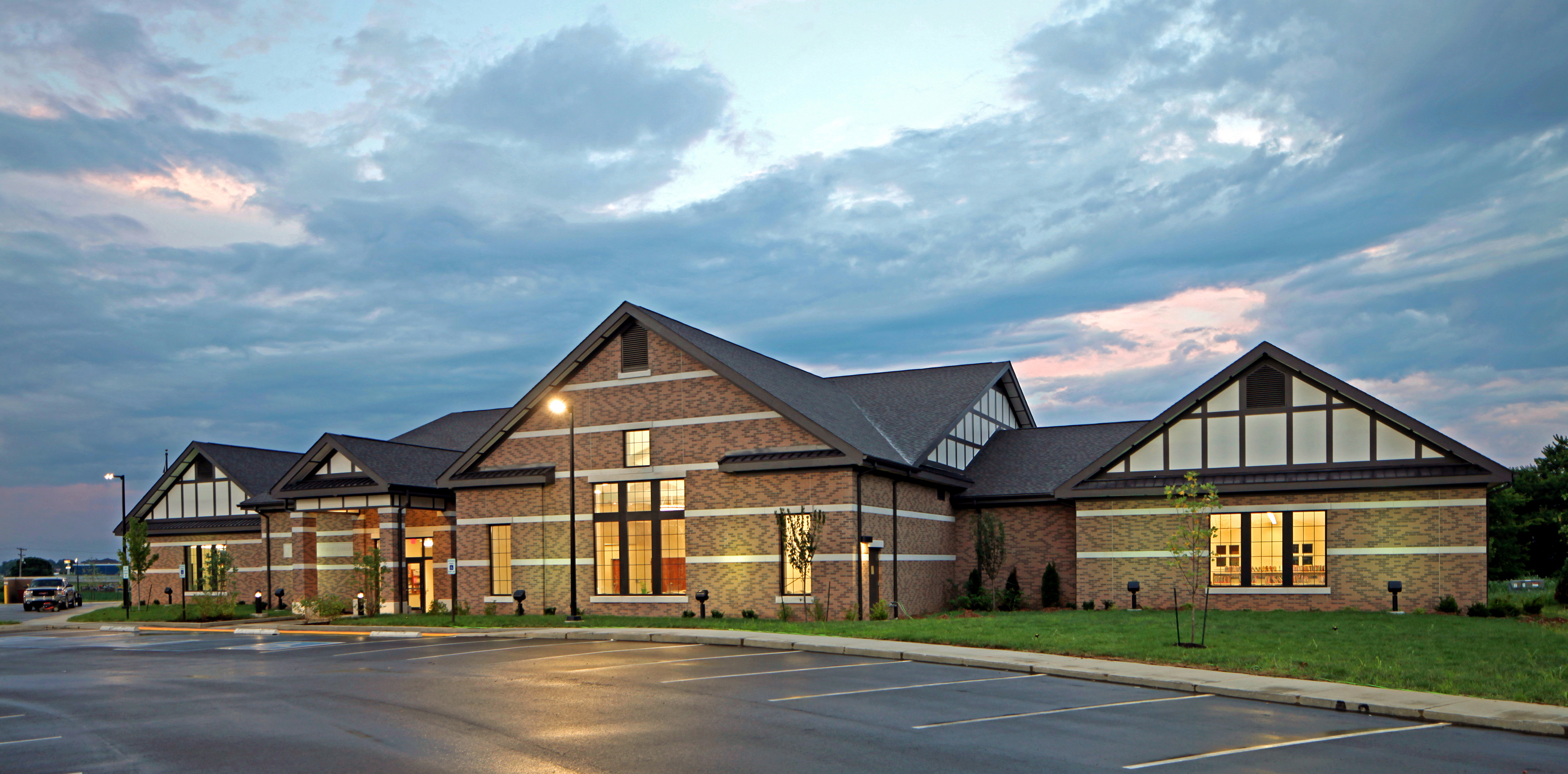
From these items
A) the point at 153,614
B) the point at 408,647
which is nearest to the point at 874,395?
the point at 408,647

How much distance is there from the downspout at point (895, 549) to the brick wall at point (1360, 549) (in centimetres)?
651

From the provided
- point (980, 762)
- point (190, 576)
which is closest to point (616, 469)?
point (980, 762)

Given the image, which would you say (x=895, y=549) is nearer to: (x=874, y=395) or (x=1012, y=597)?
(x=1012, y=597)

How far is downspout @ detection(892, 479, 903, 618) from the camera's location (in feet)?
109

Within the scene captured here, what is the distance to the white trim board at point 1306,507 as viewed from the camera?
98.5 ft

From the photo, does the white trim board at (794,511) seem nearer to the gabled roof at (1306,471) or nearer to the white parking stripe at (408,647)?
the gabled roof at (1306,471)

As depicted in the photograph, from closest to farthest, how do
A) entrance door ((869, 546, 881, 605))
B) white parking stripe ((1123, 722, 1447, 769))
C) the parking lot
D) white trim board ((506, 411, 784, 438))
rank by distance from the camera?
white parking stripe ((1123, 722, 1447, 769)) < the parking lot < entrance door ((869, 546, 881, 605)) < white trim board ((506, 411, 784, 438))

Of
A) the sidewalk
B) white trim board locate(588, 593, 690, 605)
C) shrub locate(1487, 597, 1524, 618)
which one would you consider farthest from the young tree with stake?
white trim board locate(588, 593, 690, 605)

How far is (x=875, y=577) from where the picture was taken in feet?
107

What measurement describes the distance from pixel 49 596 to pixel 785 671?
62788 mm

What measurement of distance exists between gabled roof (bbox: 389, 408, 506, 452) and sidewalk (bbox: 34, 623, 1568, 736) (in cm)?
2819

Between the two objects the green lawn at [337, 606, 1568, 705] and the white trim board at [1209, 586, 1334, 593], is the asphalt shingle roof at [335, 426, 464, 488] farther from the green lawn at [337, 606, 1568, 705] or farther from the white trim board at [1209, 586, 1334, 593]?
the white trim board at [1209, 586, 1334, 593]

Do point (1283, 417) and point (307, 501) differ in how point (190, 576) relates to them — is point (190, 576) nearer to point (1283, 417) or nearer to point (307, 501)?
point (307, 501)

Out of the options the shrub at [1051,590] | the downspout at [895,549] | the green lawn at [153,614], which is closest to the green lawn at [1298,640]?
the downspout at [895,549]
